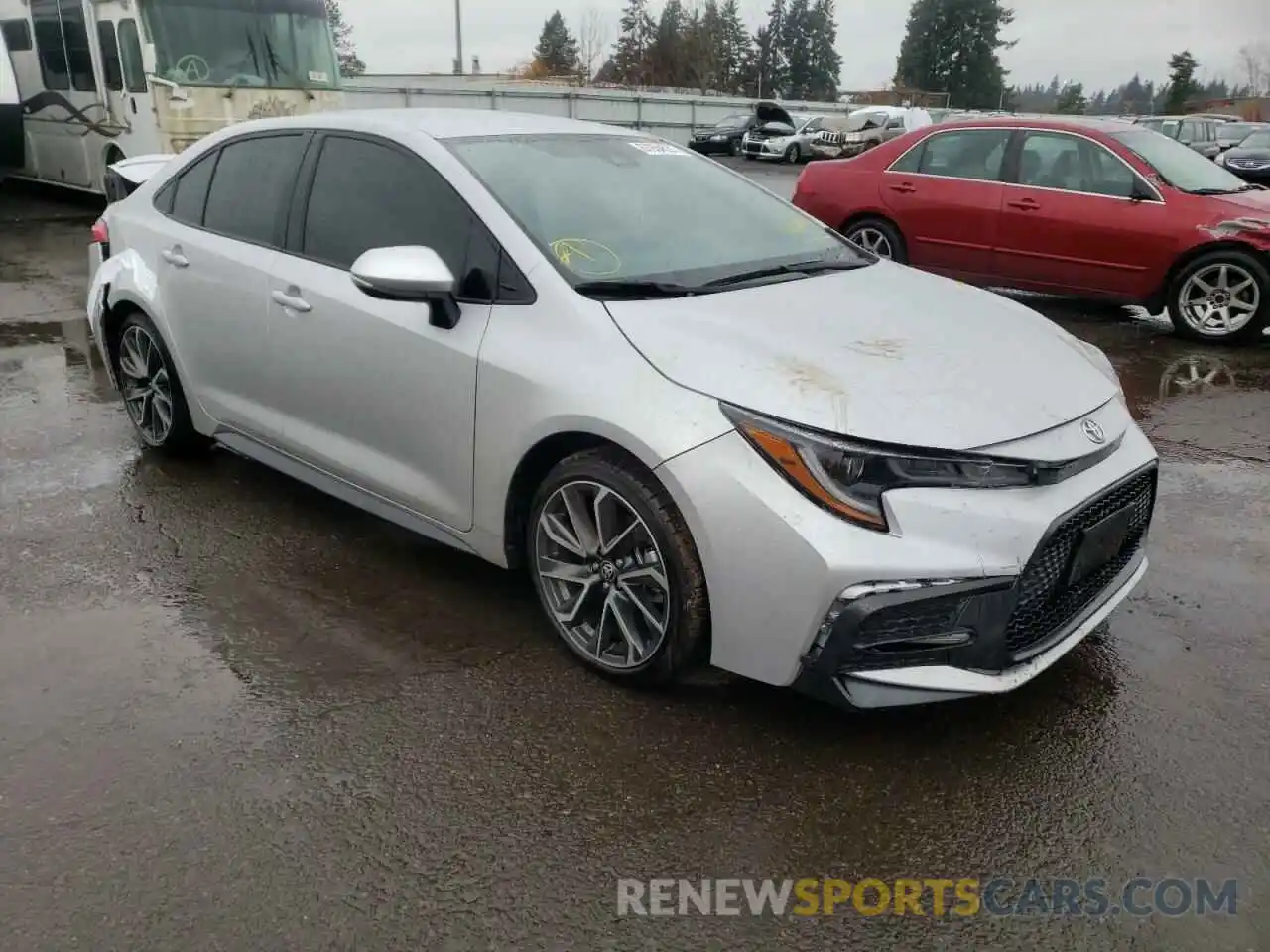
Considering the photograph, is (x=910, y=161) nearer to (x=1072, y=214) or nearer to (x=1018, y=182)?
(x=1018, y=182)

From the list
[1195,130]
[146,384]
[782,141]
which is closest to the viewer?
[146,384]

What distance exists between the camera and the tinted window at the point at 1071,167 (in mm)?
8133

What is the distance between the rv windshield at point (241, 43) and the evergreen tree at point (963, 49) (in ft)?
250

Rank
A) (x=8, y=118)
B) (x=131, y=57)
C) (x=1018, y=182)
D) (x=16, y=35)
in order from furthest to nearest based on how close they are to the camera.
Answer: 1. (x=16, y=35)
2. (x=8, y=118)
3. (x=131, y=57)
4. (x=1018, y=182)

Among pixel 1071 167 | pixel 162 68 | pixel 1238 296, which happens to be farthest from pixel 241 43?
pixel 1238 296

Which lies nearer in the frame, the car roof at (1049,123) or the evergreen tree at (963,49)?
the car roof at (1049,123)

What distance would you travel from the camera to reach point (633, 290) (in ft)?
10.9

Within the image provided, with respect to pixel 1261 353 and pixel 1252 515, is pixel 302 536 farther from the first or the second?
pixel 1261 353

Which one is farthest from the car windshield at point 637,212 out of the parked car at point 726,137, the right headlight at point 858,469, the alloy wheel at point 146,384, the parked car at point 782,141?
the parked car at point 726,137

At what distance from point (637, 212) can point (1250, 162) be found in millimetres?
21246

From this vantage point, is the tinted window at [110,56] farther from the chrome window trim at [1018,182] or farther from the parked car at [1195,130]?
the parked car at [1195,130]

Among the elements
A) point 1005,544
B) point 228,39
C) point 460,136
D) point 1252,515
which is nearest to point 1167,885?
point 1005,544

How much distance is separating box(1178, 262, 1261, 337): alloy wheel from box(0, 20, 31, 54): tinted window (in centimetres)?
1475

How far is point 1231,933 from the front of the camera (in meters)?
2.34
